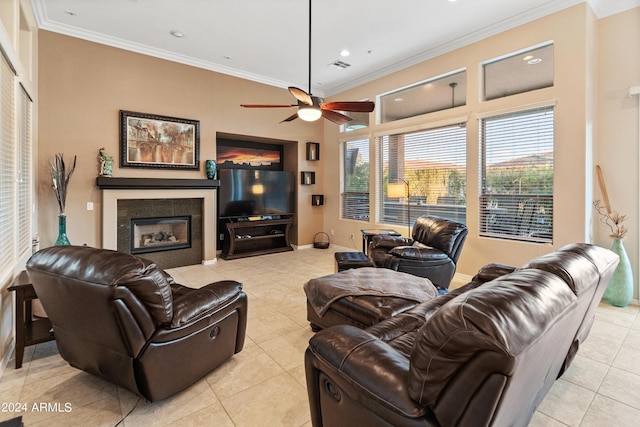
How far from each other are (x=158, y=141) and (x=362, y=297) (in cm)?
441

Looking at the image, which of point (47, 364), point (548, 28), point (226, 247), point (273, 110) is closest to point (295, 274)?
point (226, 247)

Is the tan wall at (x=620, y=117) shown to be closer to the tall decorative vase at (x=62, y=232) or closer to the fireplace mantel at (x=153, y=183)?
the fireplace mantel at (x=153, y=183)

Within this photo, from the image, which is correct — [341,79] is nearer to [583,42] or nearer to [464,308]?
[583,42]

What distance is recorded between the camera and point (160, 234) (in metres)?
5.39

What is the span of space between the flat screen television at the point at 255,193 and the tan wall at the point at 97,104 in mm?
626

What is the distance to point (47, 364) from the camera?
7.96 feet

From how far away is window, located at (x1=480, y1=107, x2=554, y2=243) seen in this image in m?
3.95

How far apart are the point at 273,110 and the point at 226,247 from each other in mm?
3001

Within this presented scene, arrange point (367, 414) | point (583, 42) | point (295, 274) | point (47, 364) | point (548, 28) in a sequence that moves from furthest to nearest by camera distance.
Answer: point (295, 274) < point (548, 28) < point (583, 42) < point (47, 364) < point (367, 414)

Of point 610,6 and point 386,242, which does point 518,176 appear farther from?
point 610,6

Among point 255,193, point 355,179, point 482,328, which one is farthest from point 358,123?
point 482,328

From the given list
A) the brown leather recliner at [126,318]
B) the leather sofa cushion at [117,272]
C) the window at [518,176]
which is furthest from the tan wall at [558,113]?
the leather sofa cushion at [117,272]

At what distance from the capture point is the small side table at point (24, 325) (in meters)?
2.29

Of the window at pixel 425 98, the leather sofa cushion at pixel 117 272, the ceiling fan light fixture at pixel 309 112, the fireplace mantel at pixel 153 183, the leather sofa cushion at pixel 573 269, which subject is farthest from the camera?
the window at pixel 425 98
